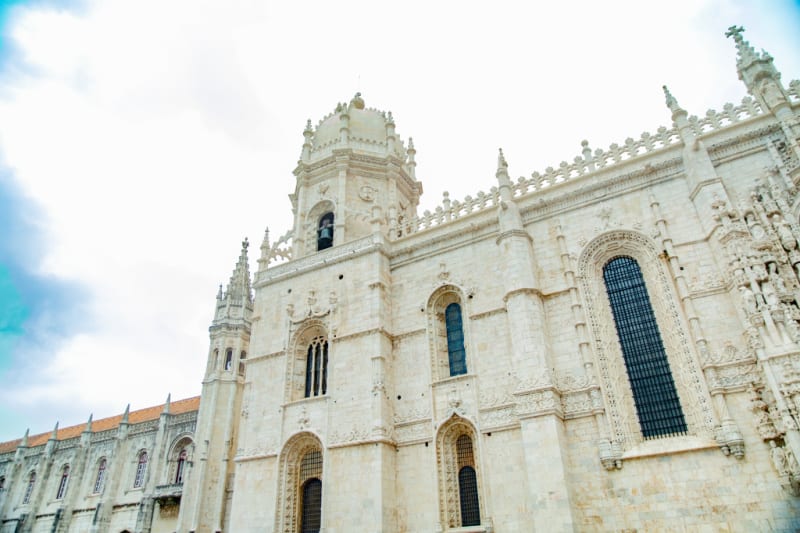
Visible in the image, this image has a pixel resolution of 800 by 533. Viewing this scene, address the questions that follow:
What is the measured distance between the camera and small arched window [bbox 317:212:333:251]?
2292 cm

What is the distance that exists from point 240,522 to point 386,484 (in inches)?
224

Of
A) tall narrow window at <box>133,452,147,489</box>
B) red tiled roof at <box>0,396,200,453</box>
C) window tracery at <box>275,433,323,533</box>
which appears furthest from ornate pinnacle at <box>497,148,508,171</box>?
tall narrow window at <box>133,452,147,489</box>

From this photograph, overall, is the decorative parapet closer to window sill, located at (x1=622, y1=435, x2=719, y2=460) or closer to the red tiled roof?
window sill, located at (x1=622, y1=435, x2=719, y2=460)

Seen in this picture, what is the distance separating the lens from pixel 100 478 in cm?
3431

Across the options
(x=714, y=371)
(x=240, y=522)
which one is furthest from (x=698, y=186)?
(x=240, y=522)

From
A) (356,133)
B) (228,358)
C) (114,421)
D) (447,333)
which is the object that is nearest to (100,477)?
(114,421)

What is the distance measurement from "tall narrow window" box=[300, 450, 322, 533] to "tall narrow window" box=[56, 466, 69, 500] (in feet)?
90.0

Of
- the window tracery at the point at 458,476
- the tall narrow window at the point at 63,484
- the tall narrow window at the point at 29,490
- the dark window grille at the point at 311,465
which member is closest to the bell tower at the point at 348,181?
the dark window grille at the point at 311,465

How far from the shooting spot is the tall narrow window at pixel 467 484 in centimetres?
1502

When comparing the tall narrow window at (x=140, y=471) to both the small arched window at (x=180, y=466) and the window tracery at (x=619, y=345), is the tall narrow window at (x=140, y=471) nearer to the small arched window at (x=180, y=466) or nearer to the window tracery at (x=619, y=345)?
the small arched window at (x=180, y=466)

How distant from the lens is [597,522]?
1291 centimetres

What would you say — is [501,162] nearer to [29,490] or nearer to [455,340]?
[455,340]

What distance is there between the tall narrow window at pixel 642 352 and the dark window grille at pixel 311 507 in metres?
10.6

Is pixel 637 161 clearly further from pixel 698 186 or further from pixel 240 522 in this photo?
pixel 240 522
